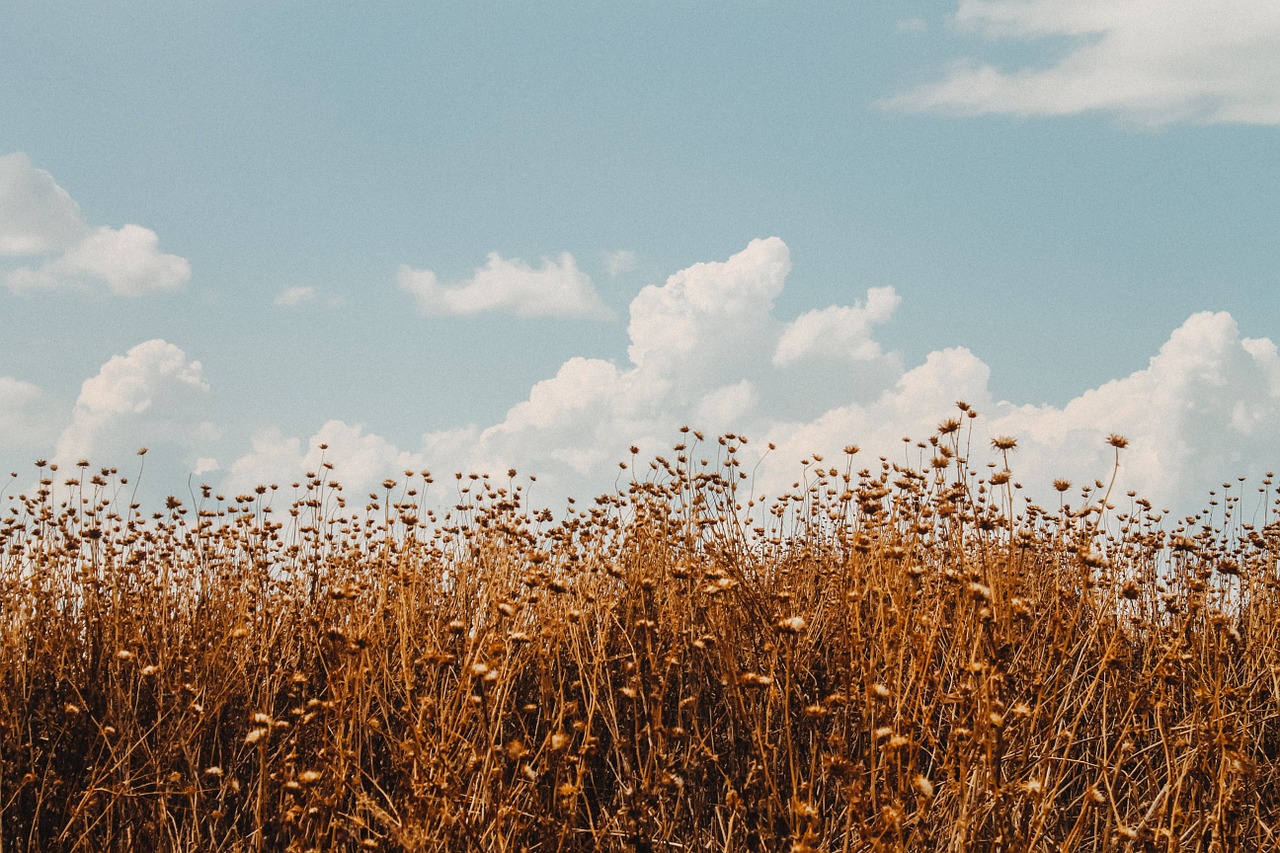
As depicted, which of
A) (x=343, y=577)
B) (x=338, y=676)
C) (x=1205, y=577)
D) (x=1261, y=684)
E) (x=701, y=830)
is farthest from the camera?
(x=1205, y=577)

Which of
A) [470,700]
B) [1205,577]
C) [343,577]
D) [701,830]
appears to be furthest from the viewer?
[1205,577]

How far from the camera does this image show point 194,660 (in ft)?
13.2

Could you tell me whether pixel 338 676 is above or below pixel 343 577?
below

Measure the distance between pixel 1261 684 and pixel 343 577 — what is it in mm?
4266

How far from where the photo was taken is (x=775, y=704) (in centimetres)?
344

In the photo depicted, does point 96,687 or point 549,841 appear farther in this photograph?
point 96,687

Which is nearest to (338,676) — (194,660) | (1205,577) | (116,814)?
(194,660)

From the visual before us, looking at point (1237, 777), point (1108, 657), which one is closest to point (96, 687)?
point (1108, 657)

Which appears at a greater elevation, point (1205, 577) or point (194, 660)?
point (1205, 577)

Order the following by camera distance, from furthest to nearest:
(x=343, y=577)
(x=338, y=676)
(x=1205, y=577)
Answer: (x=1205, y=577), (x=343, y=577), (x=338, y=676)

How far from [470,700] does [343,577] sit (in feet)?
8.48

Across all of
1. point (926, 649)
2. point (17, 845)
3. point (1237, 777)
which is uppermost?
point (926, 649)

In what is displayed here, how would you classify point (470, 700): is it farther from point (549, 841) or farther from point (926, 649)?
point (926, 649)

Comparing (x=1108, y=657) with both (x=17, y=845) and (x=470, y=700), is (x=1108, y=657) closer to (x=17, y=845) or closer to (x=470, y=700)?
(x=470, y=700)
